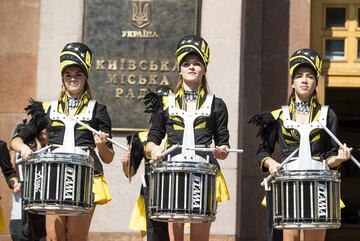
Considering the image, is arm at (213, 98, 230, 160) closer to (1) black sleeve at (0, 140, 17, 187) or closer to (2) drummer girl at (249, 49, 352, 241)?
(2) drummer girl at (249, 49, 352, 241)

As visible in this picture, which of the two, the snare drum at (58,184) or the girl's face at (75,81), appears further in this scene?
the girl's face at (75,81)

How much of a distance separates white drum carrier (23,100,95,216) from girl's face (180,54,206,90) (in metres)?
1.17

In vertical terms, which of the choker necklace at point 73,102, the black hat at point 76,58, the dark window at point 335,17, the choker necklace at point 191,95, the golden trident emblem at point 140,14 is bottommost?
the choker necklace at point 73,102

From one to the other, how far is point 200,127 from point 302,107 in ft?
3.18

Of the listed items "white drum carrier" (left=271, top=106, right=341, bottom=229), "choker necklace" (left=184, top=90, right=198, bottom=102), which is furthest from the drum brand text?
"white drum carrier" (left=271, top=106, right=341, bottom=229)

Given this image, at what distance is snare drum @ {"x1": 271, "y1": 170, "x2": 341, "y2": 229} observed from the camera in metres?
10.8

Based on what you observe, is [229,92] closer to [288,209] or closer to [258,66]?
[258,66]

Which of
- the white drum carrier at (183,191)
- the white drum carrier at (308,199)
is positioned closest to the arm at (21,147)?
the white drum carrier at (183,191)

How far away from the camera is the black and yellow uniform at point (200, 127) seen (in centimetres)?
1126

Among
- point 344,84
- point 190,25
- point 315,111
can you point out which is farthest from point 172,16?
point 315,111

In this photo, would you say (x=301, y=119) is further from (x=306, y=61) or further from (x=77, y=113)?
(x=77, y=113)

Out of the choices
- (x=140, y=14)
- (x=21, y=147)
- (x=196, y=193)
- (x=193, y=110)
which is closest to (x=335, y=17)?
(x=140, y=14)

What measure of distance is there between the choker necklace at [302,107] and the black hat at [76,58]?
1.94 meters

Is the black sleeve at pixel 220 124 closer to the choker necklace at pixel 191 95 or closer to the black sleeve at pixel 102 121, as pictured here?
the choker necklace at pixel 191 95
